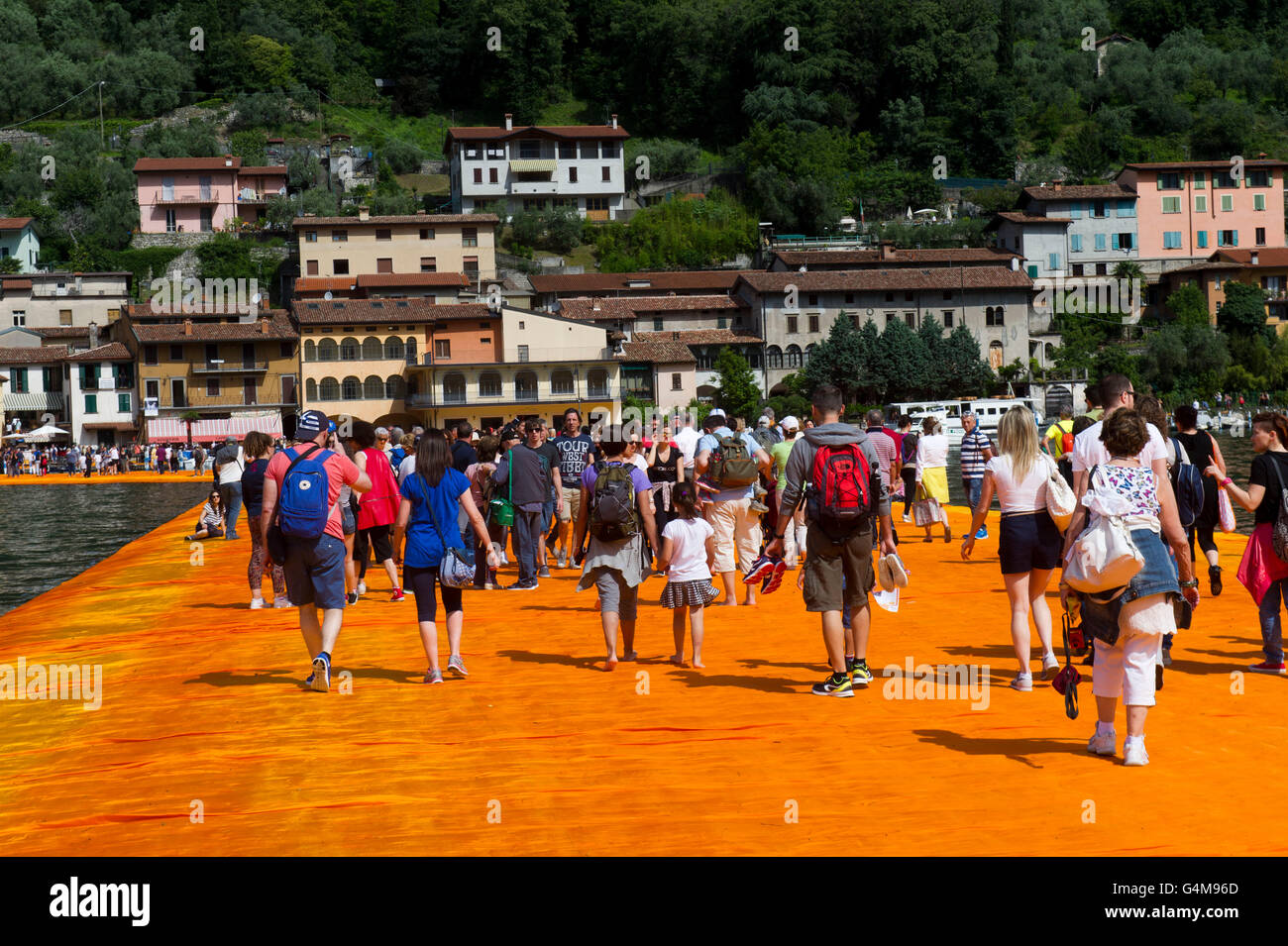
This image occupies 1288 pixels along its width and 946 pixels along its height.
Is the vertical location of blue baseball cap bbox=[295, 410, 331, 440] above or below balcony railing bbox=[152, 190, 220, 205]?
below

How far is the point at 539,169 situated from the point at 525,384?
30.4 metres

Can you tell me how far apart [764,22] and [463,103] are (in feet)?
90.9

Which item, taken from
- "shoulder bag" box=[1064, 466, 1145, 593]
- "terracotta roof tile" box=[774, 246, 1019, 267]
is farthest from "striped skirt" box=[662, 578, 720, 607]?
"terracotta roof tile" box=[774, 246, 1019, 267]

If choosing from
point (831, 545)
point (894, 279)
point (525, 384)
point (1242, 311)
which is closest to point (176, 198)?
point (525, 384)

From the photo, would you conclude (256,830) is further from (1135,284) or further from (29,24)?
(29,24)

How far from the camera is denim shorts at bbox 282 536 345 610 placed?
9039 mm

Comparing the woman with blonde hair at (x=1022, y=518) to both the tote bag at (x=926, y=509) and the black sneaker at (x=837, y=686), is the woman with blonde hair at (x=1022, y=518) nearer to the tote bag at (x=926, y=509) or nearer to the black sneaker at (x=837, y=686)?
the black sneaker at (x=837, y=686)

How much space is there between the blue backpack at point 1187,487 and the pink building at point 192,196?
295 feet

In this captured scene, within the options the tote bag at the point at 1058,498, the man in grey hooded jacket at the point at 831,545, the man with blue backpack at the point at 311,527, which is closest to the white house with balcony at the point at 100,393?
the man with blue backpack at the point at 311,527

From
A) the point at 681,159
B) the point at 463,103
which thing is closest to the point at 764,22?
A: the point at 681,159

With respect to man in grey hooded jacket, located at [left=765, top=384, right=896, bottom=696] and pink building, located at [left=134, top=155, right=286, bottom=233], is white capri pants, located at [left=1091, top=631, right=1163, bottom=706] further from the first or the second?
pink building, located at [left=134, top=155, right=286, bottom=233]

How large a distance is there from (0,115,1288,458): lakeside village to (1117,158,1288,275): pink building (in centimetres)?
15

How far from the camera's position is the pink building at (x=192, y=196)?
304ft

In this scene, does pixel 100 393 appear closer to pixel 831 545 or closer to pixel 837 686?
pixel 837 686
